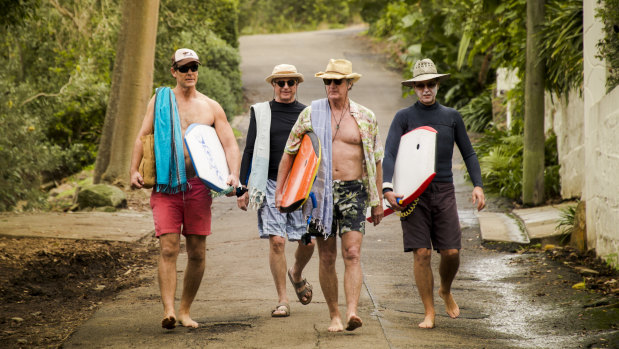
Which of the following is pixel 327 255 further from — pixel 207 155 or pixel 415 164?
pixel 207 155

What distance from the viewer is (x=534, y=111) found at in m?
12.9

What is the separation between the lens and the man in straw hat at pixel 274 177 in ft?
22.9

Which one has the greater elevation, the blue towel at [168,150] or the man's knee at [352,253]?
the blue towel at [168,150]

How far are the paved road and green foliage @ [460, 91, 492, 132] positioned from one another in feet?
25.9

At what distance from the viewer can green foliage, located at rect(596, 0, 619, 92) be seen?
30.1 ft

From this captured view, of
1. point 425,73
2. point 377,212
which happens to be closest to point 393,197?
point 377,212

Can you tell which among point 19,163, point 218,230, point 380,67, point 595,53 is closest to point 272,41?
point 380,67

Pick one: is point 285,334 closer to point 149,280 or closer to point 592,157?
point 149,280

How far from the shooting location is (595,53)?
9.89m

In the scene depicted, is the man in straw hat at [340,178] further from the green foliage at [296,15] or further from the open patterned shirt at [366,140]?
the green foliage at [296,15]

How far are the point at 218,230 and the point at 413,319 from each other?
585 cm

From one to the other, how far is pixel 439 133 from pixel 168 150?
2101 millimetres

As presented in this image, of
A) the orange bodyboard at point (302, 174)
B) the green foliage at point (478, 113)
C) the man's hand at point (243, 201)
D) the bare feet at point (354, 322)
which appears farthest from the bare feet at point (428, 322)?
the green foliage at point (478, 113)

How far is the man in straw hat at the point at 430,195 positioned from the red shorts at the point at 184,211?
142 cm
